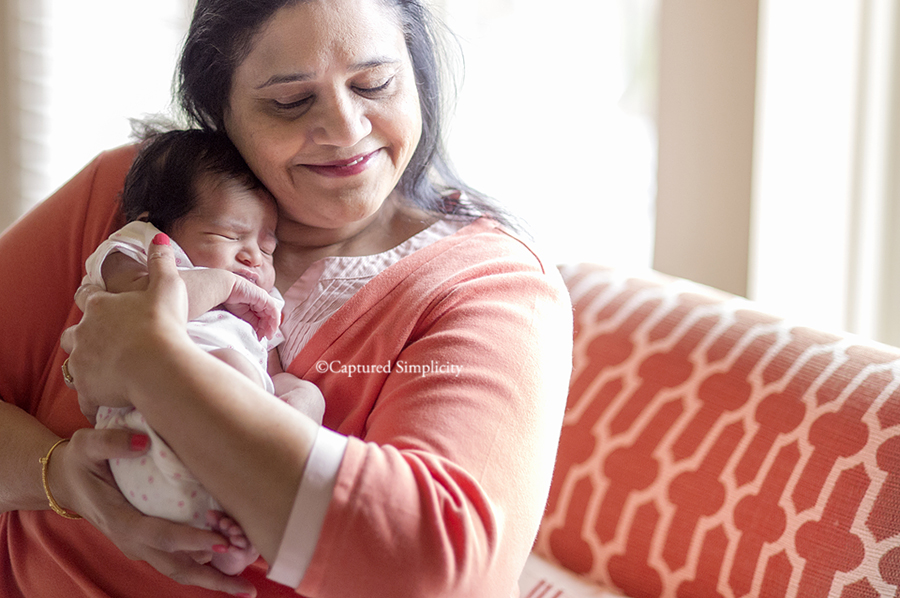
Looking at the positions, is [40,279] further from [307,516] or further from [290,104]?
[307,516]

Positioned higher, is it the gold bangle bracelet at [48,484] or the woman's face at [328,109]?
the woman's face at [328,109]

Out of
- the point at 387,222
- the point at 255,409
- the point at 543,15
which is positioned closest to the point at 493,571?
the point at 255,409

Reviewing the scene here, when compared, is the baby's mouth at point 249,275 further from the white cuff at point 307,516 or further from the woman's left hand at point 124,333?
the white cuff at point 307,516

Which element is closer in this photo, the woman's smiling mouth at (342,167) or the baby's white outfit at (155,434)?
the baby's white outfit at (155,434)

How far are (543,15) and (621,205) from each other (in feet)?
1.95

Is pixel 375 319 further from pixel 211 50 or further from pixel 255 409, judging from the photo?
pixel 211 50

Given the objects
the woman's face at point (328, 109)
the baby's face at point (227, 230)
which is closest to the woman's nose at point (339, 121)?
the woman's face at point (328, 109)

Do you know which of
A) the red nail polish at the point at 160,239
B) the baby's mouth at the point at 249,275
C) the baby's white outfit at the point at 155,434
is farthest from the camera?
the baby's mouth at the point at 249,275

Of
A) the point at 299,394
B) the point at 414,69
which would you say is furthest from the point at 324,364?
the point at 414,69

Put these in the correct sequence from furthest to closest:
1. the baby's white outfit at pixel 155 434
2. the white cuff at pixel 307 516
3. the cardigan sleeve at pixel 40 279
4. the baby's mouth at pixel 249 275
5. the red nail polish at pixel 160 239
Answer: the cardigan sleeve at pixel 40 279
the baby's mouth at pixel 249 275
the red nail polish at pixel 160 239
the baby's white outfit at pixel 155 434
the white cuff at pixel 307 516

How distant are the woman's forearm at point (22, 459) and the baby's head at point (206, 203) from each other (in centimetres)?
35

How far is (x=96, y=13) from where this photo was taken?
2.72 meters

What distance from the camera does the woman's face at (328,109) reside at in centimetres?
112

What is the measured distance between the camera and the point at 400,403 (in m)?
0.99
